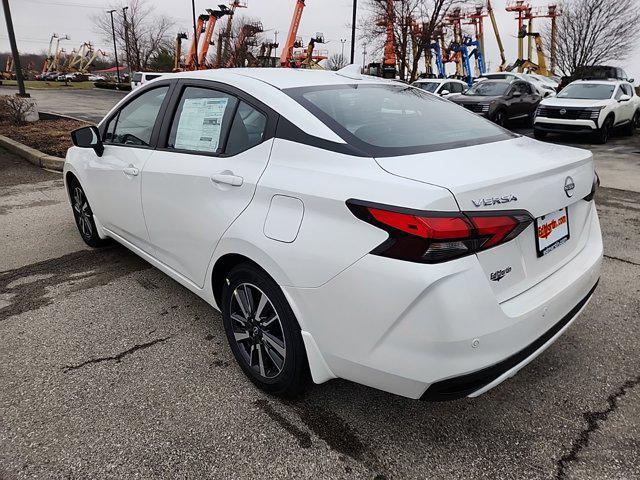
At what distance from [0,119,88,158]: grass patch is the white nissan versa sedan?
722 centimetres

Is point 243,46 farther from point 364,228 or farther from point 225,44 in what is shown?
point 364,228

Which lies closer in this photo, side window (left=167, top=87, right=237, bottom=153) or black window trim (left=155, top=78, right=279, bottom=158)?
black window trim (left=155, top=78, right=279, bottom=158)

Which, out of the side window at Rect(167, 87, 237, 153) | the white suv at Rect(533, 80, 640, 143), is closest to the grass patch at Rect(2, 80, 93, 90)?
the white suv at Rect(533, 80, 640, 143)

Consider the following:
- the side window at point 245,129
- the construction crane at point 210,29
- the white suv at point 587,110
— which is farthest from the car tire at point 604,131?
the construction crane at point 210,29

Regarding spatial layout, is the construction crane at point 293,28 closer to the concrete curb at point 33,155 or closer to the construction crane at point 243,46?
the construction crane at point 243,46

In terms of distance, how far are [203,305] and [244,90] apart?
1609mm

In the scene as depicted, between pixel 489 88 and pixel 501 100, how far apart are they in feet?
4.08

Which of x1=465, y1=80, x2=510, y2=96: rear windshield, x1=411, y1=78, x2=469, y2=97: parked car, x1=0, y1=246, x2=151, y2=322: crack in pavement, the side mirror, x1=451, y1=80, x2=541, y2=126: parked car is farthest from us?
x1=411, y1=78, x2=469, y2=97: parked car

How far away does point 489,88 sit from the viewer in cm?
1570

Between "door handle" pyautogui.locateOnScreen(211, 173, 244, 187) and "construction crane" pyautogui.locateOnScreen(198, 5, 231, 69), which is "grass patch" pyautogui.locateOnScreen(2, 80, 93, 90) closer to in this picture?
"construction crane" pyautogui.locateOnScreen(198, 5, 231, 69)

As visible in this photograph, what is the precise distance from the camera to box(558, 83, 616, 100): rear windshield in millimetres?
13398

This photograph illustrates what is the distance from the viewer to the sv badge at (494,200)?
1768mm

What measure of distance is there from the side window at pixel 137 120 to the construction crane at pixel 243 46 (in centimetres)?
3182

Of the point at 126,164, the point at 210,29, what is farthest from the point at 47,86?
the point at 126,164
